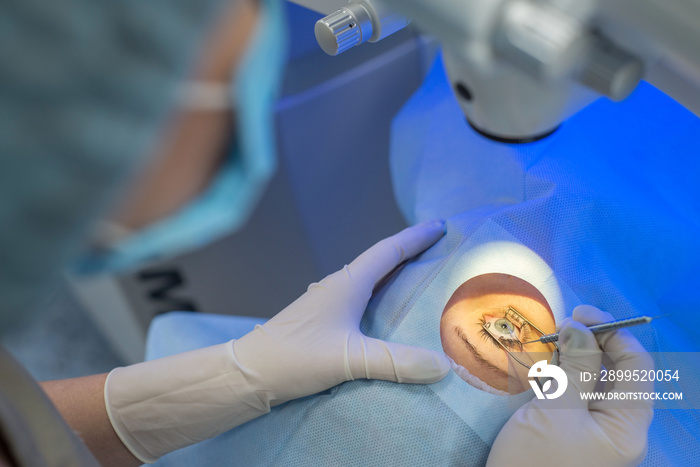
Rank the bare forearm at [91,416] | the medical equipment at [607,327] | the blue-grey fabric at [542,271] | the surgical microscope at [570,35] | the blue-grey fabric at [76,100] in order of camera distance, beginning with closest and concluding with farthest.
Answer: the blue-grey fabric at [76,100] < the surgical microscope at [570,35] < the medical equipment at [607,327] < the blue-grey fabric at [542,271] < the bare forearm at [91,416]

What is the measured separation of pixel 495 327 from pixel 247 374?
0.64 m

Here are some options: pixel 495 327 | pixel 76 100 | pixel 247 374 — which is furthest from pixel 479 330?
pixel 76 100

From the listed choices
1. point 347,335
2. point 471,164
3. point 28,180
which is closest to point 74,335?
point 347,335

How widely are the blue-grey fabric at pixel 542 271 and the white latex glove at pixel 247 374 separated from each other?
6 cm

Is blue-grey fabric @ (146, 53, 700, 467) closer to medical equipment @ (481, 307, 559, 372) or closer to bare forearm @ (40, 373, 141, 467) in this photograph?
medical equipment @ (481, 307, 559, 372)

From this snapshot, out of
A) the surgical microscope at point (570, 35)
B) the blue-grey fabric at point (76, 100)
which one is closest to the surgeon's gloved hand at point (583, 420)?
the surgical microscope at point (570, 35)

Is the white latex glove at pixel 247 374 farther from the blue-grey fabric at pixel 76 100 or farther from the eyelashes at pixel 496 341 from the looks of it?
the blue-grey fabric at pixel 76 100

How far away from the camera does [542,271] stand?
4.61 feet

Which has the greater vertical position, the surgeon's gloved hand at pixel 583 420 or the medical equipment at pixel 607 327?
the medical equipment at pixel 607 327

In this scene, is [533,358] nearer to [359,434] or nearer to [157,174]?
[359,434]

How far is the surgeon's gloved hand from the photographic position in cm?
117

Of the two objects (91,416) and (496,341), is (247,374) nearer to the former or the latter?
(91,416)

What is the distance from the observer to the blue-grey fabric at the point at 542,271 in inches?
51.0

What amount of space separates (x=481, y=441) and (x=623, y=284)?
558 mm
